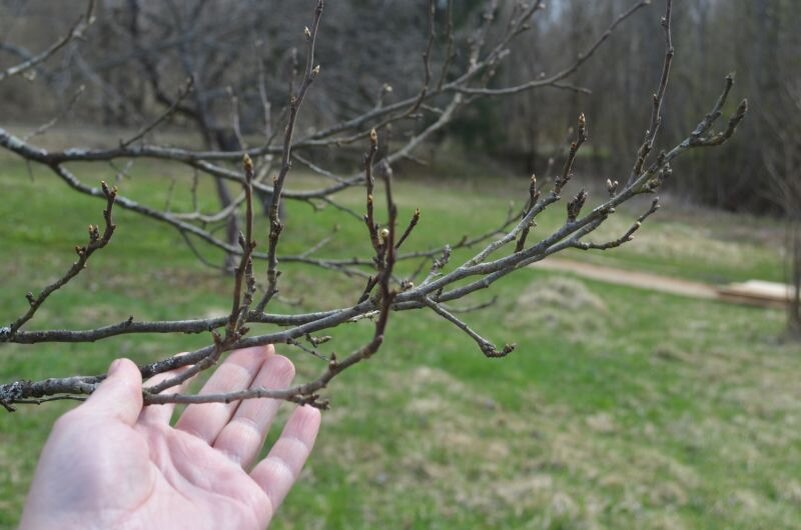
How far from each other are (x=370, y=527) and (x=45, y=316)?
17.9ft

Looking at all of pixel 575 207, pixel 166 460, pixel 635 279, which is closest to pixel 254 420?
pixel 166 460

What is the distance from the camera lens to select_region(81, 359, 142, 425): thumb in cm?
166

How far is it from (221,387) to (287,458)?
24cm

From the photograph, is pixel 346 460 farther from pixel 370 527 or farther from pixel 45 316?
pixel 45 316

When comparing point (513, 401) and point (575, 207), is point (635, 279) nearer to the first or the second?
point (513, 401)

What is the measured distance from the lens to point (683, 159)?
82.9 ft

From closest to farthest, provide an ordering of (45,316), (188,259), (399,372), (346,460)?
1. (346,460)
2. (399,372)
3. (45,316)
4. (188,259)

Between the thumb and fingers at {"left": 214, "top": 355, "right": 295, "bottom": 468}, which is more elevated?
the thumb

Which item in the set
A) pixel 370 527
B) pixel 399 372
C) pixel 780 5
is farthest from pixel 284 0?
pixel 780 5

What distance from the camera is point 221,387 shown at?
2.03 m

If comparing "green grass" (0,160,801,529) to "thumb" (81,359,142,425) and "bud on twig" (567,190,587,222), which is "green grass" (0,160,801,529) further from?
"bud on twig" (567,190,587,222)

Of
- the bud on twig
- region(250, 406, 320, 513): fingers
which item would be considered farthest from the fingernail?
the bud on twig

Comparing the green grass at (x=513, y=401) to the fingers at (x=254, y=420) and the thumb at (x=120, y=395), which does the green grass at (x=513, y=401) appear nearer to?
the fingers at (x=254, y=420)

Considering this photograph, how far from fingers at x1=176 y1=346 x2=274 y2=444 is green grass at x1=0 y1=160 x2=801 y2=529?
298 centimetres
